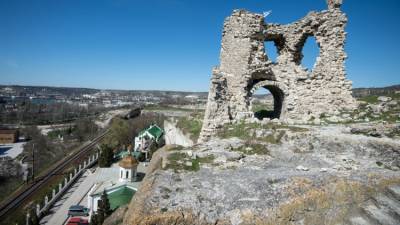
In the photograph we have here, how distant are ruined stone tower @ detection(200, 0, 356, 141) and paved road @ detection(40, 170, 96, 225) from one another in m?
21.8

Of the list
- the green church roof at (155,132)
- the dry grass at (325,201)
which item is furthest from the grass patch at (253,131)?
the green church roof at (155,132)

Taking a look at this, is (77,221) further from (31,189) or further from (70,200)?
(31,189)

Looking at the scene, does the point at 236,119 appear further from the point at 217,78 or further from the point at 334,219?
the point at 334,219

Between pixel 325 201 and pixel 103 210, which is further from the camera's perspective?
pixel 103 210

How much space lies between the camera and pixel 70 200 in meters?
31.2

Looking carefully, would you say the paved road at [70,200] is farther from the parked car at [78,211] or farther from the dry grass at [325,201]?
the dry grass at [325,201]

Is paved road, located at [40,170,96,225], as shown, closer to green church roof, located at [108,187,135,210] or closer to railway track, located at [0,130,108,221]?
green church roof, located at [108,187,135,210]

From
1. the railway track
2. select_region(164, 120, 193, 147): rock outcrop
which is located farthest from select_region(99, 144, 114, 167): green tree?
select_region(164, 120, 193, 147): rock outcrop

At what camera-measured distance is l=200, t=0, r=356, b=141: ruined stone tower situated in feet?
42.7

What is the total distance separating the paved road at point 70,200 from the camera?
26.0m

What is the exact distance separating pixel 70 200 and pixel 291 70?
28719 millimetres

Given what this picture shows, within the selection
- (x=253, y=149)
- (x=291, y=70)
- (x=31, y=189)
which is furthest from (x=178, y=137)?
(x=31, y=189)

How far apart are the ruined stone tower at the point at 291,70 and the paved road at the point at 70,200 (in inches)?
858

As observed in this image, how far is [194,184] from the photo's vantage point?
514 centimetres
